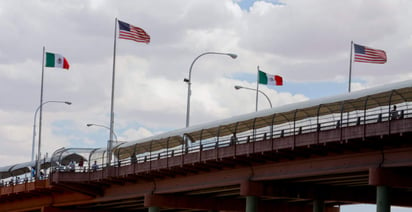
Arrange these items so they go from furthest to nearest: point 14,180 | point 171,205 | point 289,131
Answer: point 14,180, point 171,205, point 289,131

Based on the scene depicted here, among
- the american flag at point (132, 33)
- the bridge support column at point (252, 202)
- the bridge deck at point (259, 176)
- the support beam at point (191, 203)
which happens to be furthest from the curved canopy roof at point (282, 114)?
the american flag at point (132, 33)

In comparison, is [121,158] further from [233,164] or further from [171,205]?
[233,164]

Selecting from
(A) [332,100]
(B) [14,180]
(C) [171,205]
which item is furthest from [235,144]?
(B) [14,180]

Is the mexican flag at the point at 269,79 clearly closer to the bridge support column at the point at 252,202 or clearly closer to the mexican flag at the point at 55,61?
the mexican flag at the point at 55,61

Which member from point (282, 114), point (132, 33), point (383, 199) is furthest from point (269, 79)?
point (383, 199)

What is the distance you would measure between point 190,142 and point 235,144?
11323mm

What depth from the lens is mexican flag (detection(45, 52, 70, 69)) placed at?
11894 cm

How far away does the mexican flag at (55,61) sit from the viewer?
119 meters

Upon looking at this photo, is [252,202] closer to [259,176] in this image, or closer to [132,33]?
[259,176]

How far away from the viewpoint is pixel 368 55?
3337 inches

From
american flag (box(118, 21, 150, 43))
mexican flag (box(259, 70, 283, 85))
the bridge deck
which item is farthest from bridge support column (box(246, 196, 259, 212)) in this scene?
mexican flag (box(259, 70, 283, 85))

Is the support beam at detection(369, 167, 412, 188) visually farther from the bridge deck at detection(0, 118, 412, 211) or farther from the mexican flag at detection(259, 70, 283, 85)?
the mexican flag at detection(259, 70, 283, 85)

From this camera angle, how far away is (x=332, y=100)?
73.8 metres

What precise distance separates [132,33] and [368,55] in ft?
75.5
